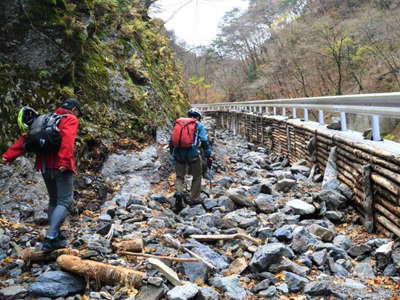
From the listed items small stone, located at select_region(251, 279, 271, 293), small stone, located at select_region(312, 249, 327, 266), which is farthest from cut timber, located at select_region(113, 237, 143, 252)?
small stone, located at select_region(312, 249, 327, 266)

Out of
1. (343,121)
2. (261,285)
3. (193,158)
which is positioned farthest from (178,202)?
(343,121)

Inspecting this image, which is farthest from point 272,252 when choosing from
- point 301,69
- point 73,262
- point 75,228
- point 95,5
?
point 301,69

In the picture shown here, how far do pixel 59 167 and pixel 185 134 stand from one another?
3126 mm

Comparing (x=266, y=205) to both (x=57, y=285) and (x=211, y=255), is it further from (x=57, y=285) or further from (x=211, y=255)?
(x=57, y=285)

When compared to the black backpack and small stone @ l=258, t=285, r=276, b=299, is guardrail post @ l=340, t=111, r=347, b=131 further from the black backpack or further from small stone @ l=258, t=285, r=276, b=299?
the black backpack

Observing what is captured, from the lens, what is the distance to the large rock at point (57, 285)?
3.40 meters

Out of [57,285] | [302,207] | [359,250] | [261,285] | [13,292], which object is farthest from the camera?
[302,207]

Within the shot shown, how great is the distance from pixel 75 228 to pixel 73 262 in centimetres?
158

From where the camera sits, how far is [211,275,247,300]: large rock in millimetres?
3590

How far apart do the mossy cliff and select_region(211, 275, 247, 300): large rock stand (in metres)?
4.53

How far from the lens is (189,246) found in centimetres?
455

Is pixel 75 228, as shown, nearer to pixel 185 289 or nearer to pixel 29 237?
pixel 29 237

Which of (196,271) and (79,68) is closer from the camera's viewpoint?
(196,271)

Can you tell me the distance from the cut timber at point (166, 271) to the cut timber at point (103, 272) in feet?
0.55
